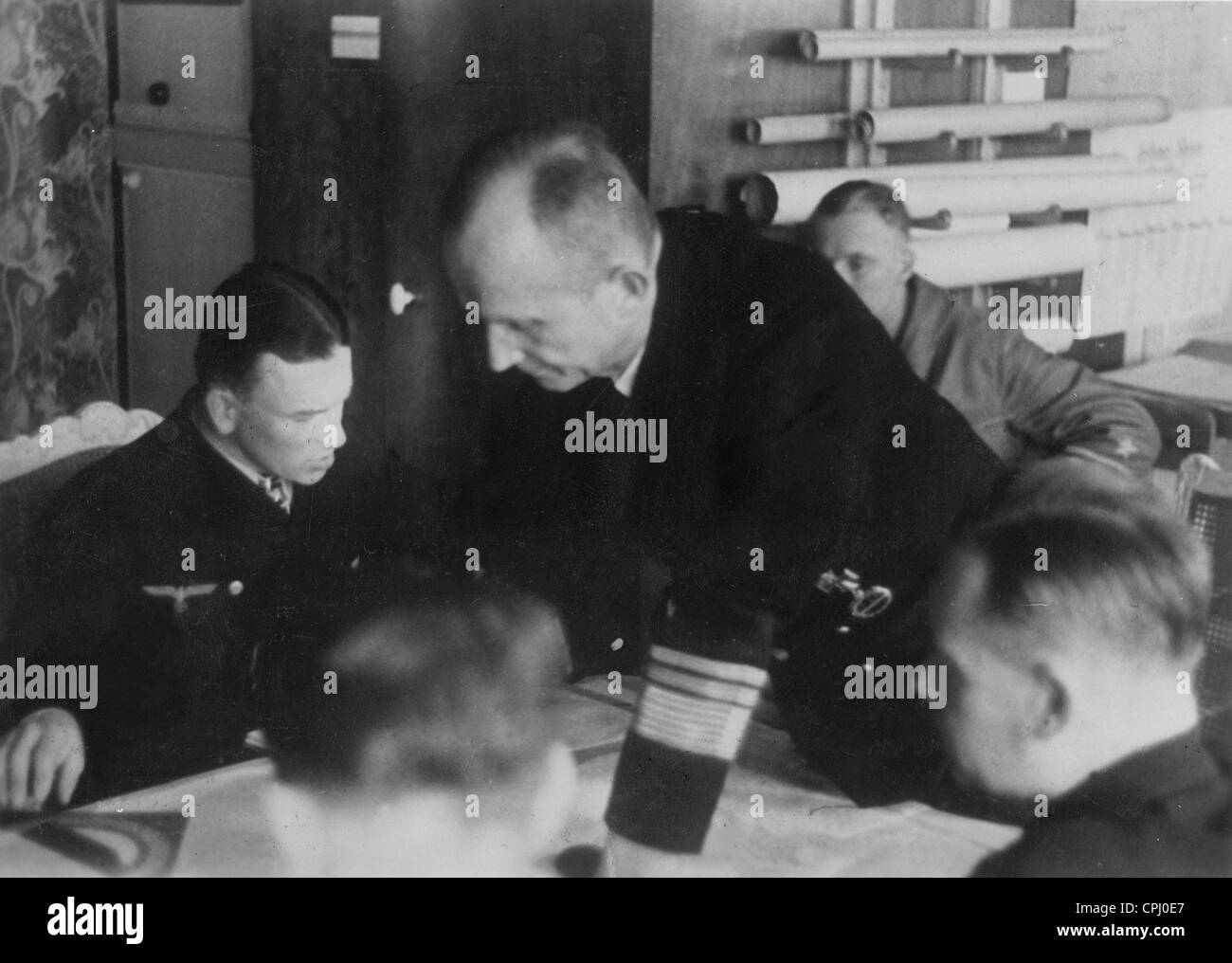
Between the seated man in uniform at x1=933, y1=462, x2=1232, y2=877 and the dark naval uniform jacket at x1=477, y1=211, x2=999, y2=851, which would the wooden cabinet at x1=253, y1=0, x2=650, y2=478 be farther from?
the seated man in uniform at x1=933, y1=462, x2=1232, y2=877

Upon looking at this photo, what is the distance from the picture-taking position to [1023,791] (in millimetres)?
2156

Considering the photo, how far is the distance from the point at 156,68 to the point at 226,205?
0.22m

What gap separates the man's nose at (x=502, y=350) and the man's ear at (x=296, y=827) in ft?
2.22

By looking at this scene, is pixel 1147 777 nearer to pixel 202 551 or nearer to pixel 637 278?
pixel 637 278

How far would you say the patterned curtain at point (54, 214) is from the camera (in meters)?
2.07

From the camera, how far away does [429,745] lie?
6.97ft

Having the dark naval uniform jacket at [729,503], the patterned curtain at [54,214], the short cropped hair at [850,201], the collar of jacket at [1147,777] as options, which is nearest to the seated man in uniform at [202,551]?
the patterned curtain at [54,214]

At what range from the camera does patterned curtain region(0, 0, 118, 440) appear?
2066mm

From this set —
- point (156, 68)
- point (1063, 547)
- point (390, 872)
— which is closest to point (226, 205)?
point (156, 68)

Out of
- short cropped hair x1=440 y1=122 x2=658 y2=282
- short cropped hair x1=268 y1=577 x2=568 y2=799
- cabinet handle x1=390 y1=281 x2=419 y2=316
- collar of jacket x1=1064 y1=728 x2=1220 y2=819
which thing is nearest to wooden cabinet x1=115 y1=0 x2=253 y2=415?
cabinet handle x1=390 y1=281 x2=419 y2=316

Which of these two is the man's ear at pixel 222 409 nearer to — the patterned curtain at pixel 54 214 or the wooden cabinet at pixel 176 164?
the wooden cabinet at pixel 176 164

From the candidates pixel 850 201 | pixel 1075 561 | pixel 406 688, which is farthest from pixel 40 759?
pixel 1075 561

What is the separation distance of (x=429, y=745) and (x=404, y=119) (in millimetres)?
891

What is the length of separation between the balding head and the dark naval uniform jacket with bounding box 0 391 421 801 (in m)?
0.28
